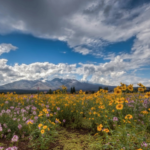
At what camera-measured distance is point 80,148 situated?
2.93 metres

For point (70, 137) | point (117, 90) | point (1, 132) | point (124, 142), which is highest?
point (117, 90)

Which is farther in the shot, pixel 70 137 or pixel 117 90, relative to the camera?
pixel 70 137

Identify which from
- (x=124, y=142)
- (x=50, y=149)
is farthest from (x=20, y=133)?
(x=124, y=142)

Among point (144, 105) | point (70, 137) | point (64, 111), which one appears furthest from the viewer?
point (144, 105)

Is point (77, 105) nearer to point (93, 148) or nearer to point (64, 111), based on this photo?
point (64, 111)

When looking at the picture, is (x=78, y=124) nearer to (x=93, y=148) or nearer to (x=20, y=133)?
(x=93, y=148)

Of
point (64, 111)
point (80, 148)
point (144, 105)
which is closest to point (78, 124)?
point (64, 111)

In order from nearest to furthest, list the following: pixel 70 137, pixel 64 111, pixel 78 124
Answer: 1. pixel 70 137
2. pixel 78 124
3. pixel 64 111

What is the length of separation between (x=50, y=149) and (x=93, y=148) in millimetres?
1052

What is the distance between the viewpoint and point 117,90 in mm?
2596

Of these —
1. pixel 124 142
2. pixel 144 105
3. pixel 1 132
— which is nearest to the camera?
pixel 124 142

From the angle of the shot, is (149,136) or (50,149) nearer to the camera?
(50,149)

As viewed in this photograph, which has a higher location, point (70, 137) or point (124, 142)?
point (124, 142)

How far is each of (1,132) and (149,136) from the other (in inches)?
171
